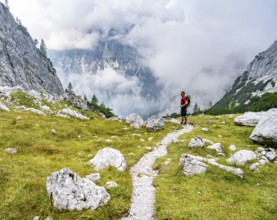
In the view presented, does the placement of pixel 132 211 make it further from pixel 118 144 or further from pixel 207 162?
pixel 118 144

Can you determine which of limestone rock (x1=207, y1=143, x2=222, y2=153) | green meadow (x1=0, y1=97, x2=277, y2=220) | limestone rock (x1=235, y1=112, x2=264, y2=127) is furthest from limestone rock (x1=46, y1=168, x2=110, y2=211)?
limestone rock (x1=235, y1=112, x2=264, y2=127)

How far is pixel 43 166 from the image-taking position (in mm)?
19312

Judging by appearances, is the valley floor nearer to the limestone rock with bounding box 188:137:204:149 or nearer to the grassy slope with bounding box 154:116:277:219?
the grassy slope with bounding box 154:116:277:219

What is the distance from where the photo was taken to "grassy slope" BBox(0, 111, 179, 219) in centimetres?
1320

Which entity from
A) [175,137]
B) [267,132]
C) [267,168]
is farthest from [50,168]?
[267,132]

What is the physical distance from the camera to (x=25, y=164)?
19094 mm

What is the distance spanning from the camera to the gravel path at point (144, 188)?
46.5 feet

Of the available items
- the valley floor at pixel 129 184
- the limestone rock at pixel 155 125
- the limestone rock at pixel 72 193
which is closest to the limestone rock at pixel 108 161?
the valley floor at pixel 129 184

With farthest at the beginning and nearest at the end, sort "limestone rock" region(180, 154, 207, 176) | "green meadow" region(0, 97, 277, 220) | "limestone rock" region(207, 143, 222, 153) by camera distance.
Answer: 1. "limestone rock" region(207, 143, 222, 153)
2. "limestone rock" region(180, 154, 207, 176)
3. "green meadow" region(0, 97, 277, 220)

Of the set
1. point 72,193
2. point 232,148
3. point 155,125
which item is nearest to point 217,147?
point 232,148

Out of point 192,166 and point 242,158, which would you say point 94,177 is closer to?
point 192,166

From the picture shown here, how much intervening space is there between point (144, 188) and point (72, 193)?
564 cm

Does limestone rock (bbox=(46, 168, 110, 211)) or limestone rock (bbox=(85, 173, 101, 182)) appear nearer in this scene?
limestone rock (bbox=(46, 168, 110, 211))

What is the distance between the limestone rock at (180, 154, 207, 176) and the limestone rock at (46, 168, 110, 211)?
25.6ft
